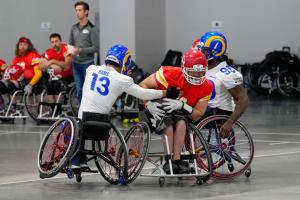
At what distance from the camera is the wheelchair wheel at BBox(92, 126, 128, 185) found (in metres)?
10.6

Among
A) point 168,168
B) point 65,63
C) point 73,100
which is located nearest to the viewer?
point 168,168

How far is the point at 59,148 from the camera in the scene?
1085 cm

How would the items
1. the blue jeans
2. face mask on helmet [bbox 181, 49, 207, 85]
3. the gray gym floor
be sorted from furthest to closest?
the blue jeans → face mask on helmet [bbox 181, 49, 207, 85] → the gray gym floor

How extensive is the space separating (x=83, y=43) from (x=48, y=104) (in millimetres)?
1312

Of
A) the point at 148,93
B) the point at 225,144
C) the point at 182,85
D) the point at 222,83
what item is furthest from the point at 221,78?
the point at 148,93

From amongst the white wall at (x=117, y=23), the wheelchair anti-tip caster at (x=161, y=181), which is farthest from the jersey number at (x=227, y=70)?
the white wall at (x=117, y=23)

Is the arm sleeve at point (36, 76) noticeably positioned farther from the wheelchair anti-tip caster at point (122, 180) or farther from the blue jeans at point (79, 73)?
the wheelchair anti-tip caster at point (122, 180)

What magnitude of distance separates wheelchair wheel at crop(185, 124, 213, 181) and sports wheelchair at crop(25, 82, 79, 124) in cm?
802

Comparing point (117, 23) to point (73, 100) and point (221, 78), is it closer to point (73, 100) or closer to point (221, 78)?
point (73, 100)

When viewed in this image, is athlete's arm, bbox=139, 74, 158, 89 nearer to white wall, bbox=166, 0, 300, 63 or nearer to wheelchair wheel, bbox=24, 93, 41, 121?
wheelchair wheel, bbox=24, 93, 41, 121

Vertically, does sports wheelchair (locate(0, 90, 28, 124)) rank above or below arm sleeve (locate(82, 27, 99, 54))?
below

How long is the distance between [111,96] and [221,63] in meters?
1.46

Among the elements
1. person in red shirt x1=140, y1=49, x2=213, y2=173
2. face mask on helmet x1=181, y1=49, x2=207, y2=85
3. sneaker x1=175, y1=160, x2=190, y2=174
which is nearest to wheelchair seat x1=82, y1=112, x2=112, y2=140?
person in red shirt x1=140, y1=49, x2=213, y2=173

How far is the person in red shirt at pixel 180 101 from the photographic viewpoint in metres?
10.7
